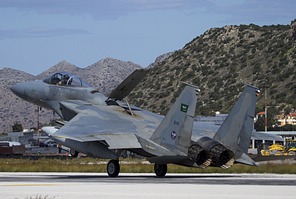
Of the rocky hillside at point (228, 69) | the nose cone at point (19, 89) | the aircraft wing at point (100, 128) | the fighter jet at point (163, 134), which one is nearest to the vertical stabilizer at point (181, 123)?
the fighter jet at point (163, 134)

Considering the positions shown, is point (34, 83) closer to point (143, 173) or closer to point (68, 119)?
point (68, 119)

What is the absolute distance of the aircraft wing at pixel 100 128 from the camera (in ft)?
108

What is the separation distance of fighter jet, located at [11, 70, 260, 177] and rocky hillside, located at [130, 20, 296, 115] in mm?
93837

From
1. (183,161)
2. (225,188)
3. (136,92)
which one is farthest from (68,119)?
(136,92)

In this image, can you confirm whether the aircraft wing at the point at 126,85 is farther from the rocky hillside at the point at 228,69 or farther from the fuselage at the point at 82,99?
the rocky hillside at the point at 228,69

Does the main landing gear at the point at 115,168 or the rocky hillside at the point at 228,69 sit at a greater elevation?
the rocky hillside at the point at 228,69

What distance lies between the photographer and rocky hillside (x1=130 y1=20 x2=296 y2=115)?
13388 centimetres

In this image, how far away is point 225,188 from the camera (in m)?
26.0

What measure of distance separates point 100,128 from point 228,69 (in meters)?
117

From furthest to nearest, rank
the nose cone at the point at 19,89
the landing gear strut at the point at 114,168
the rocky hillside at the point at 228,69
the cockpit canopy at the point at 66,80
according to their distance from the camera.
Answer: the rocky hillside at the point at 228,69 < the nose cone at the point at 19,89 < the cockpit canopy at the point at 66,80 < the landing gear strut at the point at 114,168

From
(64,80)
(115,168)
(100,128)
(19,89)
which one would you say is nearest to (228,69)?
(19,89)

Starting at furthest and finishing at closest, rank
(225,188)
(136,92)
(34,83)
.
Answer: (136,92) < (34,83) < (225,188)

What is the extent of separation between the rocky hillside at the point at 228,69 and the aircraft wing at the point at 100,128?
93.6m

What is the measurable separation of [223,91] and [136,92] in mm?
23238
